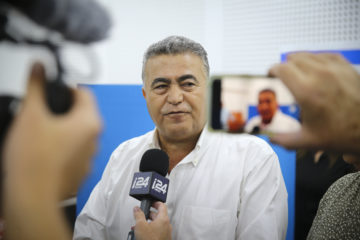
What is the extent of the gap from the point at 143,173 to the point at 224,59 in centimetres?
57

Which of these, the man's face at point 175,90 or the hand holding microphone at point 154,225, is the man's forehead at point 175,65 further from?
the hand holding microphone at point 154,225

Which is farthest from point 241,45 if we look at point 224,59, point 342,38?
point 342,38

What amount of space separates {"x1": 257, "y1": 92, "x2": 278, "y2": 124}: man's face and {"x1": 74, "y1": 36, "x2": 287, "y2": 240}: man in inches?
21.8

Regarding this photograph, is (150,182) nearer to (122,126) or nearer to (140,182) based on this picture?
(140,182)

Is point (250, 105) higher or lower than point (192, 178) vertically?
higher

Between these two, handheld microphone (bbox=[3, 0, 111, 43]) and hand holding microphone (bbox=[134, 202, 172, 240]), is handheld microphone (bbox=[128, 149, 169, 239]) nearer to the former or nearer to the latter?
hand holding microphone (bbox=[134, 202, 172, 240])

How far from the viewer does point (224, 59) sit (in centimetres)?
109

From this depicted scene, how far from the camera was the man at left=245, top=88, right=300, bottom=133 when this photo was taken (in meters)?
0.52

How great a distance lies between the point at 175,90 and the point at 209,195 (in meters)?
0.45

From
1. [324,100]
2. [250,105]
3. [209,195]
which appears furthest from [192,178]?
[324,100]

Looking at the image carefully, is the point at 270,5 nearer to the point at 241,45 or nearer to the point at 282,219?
the point at 241,45

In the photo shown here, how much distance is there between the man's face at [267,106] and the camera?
53 cm

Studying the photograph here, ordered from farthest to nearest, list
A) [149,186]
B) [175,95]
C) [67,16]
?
[175,95], [149,186], [67,16]

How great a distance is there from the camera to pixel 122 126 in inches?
46.9
